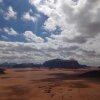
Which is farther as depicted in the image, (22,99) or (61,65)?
(61,65)

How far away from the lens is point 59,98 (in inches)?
1062

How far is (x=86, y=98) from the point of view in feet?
88.2

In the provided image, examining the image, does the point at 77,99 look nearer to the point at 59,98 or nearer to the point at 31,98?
the point at 59,98

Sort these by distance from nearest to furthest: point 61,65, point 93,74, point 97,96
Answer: point 97,96, point 93,74, point 61,65

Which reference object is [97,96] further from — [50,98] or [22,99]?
[22,99]

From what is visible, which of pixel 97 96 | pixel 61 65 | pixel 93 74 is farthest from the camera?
pixel 61 65

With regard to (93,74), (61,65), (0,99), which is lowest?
(0,99)

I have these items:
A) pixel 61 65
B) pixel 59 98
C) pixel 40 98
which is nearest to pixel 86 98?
pixel 59 98

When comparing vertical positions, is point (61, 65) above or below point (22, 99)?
above

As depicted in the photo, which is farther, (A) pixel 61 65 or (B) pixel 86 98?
(A) pixel 61 65

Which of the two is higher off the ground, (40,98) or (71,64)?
(71,64)

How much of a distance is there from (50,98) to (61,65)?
14885 cm

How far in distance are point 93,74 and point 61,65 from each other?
118219 mm

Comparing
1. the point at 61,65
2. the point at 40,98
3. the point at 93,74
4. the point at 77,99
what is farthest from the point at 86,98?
the point at 61,65
